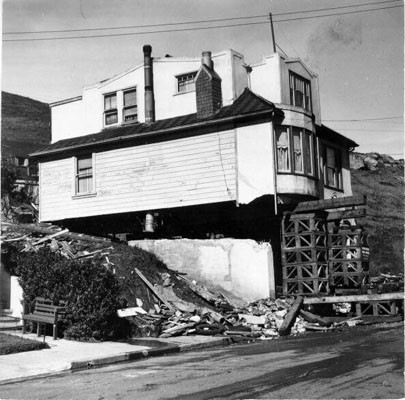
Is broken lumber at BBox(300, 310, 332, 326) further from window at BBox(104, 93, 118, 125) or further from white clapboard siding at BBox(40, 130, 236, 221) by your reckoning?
window at BBox(104, 93, 118, 125)

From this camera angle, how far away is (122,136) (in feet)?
82.4

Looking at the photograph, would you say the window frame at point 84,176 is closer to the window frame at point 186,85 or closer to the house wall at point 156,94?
the house wall at point 156,94

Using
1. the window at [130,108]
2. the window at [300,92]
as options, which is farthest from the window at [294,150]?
the window at [130,108]

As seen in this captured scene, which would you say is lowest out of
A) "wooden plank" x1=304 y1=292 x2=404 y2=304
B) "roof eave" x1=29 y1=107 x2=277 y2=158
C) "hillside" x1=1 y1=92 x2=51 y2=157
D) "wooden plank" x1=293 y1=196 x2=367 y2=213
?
"wooden plank" x1=304 y1=292 x2=404 y2=304

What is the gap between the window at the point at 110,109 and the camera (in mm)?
27016

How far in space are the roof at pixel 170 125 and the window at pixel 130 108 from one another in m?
0.50

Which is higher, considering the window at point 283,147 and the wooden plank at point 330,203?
the window at point 283,147

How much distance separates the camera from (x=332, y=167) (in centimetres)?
2731

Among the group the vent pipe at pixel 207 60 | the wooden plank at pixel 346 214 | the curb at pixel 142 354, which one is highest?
the vent pipe at pixel 207 60

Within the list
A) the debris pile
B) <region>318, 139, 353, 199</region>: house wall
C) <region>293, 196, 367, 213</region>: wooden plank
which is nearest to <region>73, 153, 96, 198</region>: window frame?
the debris pile

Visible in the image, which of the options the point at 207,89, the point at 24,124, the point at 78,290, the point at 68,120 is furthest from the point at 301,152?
the point at 24,124

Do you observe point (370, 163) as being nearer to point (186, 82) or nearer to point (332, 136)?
point (332, 136)

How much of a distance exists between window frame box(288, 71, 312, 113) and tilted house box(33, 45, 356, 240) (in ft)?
0.16

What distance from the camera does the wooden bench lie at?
47.5 ft
